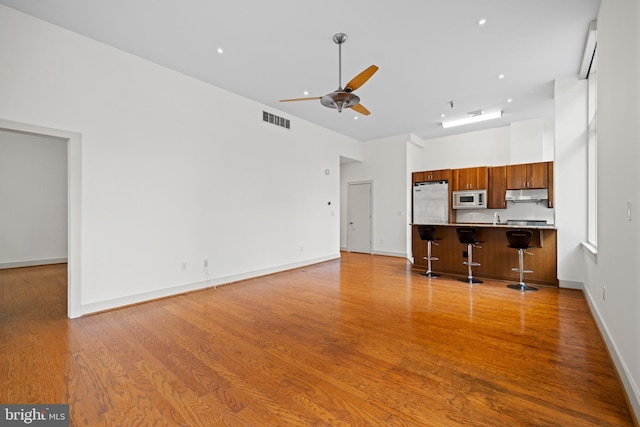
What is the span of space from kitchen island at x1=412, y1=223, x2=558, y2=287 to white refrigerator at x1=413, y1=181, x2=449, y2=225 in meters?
1.49

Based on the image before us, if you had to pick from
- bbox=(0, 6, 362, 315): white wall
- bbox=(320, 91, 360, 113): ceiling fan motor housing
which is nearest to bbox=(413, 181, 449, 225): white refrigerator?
bbox=(0, 6, 362, 315): white wall

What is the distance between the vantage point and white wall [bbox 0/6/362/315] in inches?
126

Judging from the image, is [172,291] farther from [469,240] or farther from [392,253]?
[392,253]

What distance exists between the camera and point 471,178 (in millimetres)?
6824

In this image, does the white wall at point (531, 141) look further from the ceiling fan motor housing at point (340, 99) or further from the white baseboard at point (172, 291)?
the white baseboard at point (172, 291)

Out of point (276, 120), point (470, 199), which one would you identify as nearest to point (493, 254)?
point (470, 199)

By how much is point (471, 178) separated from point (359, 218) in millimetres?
3212

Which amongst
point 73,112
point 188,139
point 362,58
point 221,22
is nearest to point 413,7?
point 362,58

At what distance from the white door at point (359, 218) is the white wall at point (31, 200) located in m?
7.37

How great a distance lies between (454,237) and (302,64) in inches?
165

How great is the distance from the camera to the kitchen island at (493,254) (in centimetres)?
474

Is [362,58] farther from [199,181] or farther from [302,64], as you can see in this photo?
[199,181]

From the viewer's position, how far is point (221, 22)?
3215mm

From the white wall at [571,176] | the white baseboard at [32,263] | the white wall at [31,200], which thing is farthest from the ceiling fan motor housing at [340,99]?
the white baseboard at [32,263]
